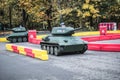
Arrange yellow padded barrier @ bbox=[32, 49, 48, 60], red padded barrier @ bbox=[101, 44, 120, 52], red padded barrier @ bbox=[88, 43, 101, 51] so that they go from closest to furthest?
1. yellow padded barrier @ bbox=[32, 49, 48, 60]
2. red padded barrier @ bbox=[101, 44, 120, 52]
3. red padded barrier @ bbox=[88, 43, 101, 51]

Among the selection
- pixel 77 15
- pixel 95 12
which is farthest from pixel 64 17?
pixel 95 12

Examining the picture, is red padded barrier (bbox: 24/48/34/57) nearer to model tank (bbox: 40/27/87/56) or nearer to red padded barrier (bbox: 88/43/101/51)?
model tank (bbox: 40/27/87/56)

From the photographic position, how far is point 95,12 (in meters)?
45.7

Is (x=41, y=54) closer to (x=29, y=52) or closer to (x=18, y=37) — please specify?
(x=29, y=52)

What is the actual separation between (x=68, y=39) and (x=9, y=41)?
56.4 feet

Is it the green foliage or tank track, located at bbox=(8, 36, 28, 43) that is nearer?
tank track, located at bbox=(8, 36, 28, 43)

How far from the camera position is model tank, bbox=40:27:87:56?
60.7 ft

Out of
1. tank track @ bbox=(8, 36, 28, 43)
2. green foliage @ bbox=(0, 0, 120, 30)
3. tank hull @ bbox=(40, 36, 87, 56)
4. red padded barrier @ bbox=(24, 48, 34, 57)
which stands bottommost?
tank track @ bbox=(8, 36, 28, 43)

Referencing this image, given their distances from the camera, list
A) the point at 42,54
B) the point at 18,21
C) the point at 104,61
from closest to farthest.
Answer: the point at 104,61 → the point at 42,54 → the point at 18,21

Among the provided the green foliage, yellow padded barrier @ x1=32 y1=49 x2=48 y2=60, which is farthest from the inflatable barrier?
the green foliage

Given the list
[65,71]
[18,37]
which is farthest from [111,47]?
[18,37]

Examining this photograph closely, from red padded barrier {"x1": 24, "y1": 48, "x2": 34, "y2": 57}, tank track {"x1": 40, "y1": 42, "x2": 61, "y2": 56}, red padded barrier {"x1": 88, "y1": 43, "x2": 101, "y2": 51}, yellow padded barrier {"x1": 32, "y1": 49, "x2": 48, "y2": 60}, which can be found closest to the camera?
yellow padded barrier {"x1": 32, "y1": 49, "x2": 48, "y2": 60}

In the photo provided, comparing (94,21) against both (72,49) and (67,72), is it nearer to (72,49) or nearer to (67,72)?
(72,49)

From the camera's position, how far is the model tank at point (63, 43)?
1850cm
